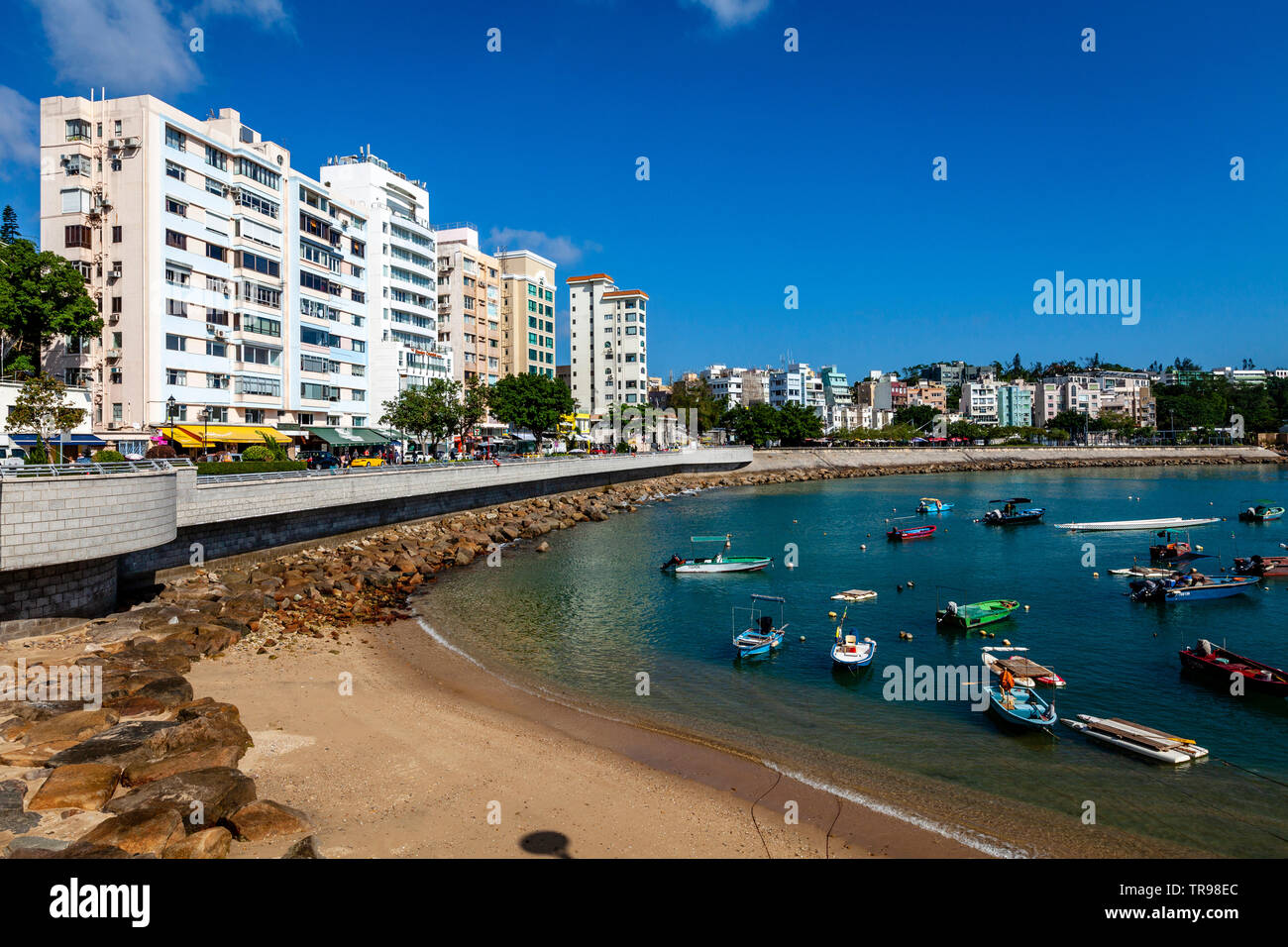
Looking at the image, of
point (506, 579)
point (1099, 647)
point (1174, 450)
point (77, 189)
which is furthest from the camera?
point (1174, 450)

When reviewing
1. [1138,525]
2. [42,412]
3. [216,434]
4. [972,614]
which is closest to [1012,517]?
[1138,525]

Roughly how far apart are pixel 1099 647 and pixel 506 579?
29306 mm

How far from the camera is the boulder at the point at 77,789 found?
13.8m

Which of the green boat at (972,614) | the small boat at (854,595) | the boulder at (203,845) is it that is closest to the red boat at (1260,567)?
the green boat at (972,614)

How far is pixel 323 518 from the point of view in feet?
142

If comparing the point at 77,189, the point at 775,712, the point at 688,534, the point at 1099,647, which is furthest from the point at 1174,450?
the point at 77,189

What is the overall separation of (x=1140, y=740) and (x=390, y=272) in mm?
80674

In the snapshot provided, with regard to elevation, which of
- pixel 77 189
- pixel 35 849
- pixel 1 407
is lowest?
pixel 35 849

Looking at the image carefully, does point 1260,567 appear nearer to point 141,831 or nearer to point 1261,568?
point 1261,568

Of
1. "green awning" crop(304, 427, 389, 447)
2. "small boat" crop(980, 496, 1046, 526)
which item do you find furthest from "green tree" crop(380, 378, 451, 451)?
"small boat" crop(980, 496, 1046, 526)

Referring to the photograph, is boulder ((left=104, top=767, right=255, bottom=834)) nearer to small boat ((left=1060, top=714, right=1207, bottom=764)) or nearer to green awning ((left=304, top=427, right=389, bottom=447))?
small boat ((left=1060, top=714, right=1207, bottom=764))

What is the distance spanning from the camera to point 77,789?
1406 centimetres
